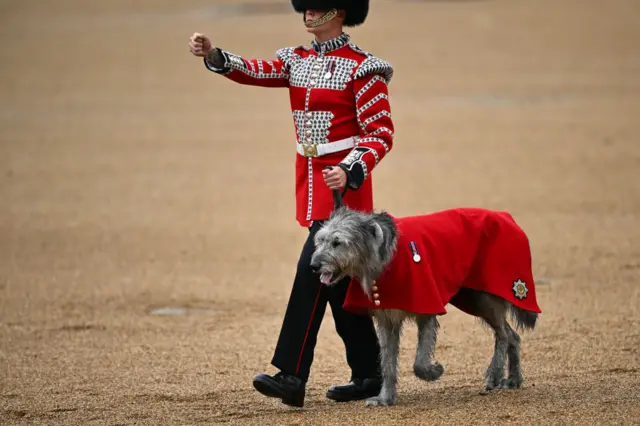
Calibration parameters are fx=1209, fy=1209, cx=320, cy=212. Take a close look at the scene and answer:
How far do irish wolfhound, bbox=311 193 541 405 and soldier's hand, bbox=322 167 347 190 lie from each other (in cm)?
10

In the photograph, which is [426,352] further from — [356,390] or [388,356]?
[356,390]

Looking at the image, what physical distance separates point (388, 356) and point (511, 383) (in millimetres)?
881

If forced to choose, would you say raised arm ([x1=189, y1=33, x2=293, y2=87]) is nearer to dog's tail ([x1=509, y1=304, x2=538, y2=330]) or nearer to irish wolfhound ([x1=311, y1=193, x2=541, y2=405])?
irish wolfhound ([x1=311, y1=193, x2=541, y2=405])

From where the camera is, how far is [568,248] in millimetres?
12125

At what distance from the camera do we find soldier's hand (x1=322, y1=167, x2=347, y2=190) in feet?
20.0

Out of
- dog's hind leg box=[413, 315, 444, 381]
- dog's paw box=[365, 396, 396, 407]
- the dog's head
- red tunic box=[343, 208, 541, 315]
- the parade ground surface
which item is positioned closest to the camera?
the dog's head

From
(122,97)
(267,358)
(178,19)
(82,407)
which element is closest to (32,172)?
(122,97)

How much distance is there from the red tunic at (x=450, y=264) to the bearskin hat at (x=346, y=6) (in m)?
1.15

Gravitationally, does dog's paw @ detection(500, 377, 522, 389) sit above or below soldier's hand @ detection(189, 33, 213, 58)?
below

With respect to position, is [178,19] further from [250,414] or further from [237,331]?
[250,414]

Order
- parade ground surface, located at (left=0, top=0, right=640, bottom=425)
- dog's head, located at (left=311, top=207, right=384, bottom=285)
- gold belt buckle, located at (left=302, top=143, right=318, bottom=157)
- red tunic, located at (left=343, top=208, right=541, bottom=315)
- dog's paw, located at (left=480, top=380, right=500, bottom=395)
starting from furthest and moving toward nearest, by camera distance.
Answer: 1. parade ground surface, located at (left=0, top=0, right=640, bottom=425)
2. dog's paw, located at (left=480, top=380, right=500, bottom=395)
3. gold belt buckle, located at (left=302, top=143, right=318, bottom=157)
4. red tunic, located at (left=343, top=208, right=541, bottom=315)
5. dog's head, located at (left=311, top=207, right=384, bottom=285)

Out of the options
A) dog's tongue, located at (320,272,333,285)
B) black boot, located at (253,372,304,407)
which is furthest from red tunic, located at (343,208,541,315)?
black boot, located at (253,372,304,407)

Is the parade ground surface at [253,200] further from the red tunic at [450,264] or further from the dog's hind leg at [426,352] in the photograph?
the red tunic at [450,264]

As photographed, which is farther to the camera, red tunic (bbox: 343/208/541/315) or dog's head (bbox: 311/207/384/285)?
red tunic (bbox: 343/208/541/315)
